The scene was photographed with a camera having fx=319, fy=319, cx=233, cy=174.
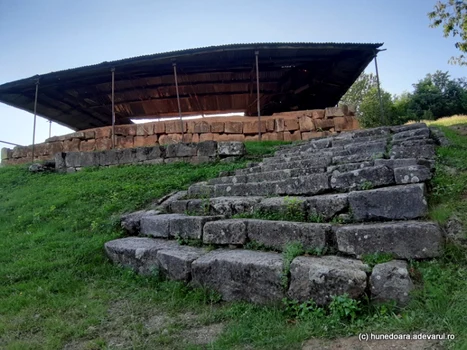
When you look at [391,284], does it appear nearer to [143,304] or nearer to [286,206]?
[286,206]

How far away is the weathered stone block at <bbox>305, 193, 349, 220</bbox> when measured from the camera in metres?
3.13

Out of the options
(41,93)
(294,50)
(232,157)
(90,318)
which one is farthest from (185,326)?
(41,93)

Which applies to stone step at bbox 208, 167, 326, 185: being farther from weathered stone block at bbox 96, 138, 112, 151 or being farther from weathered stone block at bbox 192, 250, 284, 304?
weathered stone block at bbox 96, 138, 112, 151

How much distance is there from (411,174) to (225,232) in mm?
1992

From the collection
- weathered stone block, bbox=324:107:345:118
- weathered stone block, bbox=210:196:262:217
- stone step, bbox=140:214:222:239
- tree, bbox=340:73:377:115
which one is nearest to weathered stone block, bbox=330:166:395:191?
weathered stone block, bbox=210:196:262:217

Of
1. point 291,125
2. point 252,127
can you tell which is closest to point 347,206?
point 291,125

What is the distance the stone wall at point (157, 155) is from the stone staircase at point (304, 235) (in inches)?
122

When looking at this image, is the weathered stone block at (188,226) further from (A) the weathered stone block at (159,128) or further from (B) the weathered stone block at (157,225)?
(A) the weathered stone block at (159,128)

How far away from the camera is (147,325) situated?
261cm

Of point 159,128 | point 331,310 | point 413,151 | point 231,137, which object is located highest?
point 159,128

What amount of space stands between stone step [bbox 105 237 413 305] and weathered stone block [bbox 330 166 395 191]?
3.91 ft

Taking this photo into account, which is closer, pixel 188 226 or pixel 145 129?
pixel 188 226

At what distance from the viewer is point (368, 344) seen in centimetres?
188

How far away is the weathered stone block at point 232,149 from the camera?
7.79m
